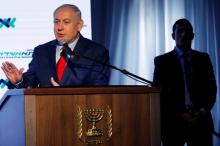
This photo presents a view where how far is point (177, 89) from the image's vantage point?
11.6 feet

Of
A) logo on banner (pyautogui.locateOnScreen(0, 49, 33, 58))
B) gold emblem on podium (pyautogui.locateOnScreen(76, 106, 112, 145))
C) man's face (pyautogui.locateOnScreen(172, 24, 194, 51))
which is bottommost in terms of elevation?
gold emblem on podium (pyautogui.locateOnScreen(76, 106, 112, 145))

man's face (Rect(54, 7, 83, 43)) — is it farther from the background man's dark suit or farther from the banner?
the background man's dark suit

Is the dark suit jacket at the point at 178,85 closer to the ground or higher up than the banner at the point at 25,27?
closer to the ground

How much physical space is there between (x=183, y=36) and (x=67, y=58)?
3.63 ft

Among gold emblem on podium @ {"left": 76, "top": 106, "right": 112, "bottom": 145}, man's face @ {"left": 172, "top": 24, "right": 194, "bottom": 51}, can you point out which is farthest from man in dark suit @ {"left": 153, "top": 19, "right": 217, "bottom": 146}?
gold emblem on podium @ {"left": 76, "top": 106, "right": 112, "bottom": 145}

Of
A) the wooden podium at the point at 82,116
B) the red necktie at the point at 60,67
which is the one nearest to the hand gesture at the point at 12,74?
the wooden podium at the point at 82,116

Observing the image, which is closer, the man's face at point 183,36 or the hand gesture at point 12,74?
the hand gesture at point 12,74

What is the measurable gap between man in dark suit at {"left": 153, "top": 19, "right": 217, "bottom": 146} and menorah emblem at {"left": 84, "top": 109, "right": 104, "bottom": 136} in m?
1.60

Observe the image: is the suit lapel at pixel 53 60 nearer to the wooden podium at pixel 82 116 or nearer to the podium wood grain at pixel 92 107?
the wooden podium at pixel 82 116

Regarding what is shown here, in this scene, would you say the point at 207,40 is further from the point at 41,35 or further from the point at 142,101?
the point at 142,101

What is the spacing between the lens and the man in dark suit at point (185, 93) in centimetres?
349

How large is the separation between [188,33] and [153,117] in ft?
6.15

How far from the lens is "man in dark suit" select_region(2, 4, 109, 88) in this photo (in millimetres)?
3197

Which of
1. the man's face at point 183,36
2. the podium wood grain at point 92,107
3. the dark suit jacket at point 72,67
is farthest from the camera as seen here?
the man's face at point 183,36
